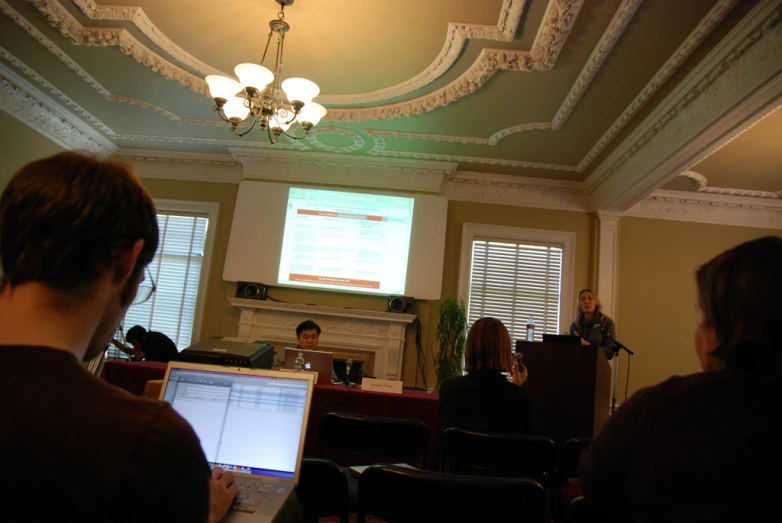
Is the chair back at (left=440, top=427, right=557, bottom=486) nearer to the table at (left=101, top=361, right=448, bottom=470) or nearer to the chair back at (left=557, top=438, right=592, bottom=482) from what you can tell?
the chair back at (left=557, top=438, right=592, bottom=482)

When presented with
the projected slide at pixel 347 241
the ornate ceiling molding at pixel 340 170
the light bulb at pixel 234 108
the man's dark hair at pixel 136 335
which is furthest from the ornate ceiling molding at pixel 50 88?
the light bulb at pixel 234 108

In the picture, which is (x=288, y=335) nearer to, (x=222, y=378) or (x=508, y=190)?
(x=508, y=190)

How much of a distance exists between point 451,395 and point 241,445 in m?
1.13

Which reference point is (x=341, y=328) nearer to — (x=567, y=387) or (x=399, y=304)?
(x=399, y=304)

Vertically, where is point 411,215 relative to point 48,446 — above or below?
above

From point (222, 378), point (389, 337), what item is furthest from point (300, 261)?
point (222, 378)

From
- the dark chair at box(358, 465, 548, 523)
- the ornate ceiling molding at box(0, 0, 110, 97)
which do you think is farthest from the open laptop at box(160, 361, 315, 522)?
the ornate ceiling molding at box(0, 0, 110, 97)

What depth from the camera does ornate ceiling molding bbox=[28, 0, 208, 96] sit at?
142 inches

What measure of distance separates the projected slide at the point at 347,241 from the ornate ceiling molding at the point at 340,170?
171 mm

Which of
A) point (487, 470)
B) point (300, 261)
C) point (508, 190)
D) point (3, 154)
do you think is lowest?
point (487, 470)

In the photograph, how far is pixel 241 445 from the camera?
54.9 inches

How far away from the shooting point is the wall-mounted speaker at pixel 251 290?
5677 millimetres

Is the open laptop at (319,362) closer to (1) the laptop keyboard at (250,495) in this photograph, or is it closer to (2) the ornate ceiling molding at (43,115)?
(1) the laptop keyboard at (250,495)

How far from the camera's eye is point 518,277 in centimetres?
592
